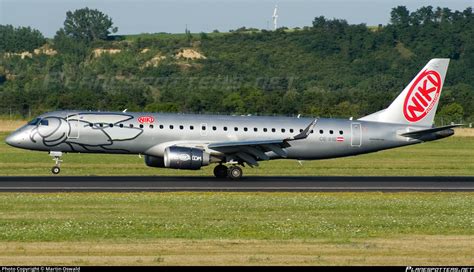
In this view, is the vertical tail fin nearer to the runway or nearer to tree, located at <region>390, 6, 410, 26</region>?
the runway

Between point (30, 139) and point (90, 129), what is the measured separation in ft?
8.53

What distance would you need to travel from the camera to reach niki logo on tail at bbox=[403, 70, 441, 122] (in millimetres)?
48125

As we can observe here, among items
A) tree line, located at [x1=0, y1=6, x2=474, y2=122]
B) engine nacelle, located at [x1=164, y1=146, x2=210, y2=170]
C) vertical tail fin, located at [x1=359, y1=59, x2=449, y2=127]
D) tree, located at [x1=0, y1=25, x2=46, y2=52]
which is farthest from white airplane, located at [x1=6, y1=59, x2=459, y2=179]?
tree, located at [x1=0, y1=25, x2=46, y2=52]

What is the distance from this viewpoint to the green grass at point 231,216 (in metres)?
25.0

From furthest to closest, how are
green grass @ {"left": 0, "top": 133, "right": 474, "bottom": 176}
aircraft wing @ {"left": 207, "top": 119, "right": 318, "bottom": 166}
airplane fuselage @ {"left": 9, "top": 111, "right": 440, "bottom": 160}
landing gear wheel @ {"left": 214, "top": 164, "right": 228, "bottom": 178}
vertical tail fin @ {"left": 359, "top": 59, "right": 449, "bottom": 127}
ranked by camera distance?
Result: 1. green grass @ {"left": 0, "top": 133, "right": 474, "bottom": 176}
2. vertical tail fin @ {"left": 359, "top": 59, "right": 449, "bottom": 127}
3. landing gear wheel @ {"left": 214, "top": 164, "right": 228, "bottom": 178}
4. airplane fuselage @ {"left": 9, "top": 111, "right": 440, "bottom": 160}
5. aircraft wing @ {"left": 207, "top": 119, "right": 318, "bottom": 166}

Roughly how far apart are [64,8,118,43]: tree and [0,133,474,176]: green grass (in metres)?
116

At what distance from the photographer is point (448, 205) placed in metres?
32.6

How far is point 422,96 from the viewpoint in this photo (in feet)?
158

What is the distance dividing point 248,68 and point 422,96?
356 ft

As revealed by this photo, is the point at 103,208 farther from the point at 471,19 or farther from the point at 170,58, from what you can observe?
the point at 471,19

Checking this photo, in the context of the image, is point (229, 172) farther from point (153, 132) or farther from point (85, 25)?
point (85, 25)

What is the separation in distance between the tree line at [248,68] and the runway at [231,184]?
170 feet

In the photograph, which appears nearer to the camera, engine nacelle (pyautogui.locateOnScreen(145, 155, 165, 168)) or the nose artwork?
the nose artwork

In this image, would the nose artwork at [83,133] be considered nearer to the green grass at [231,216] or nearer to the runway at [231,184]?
the runway at [231,184]
